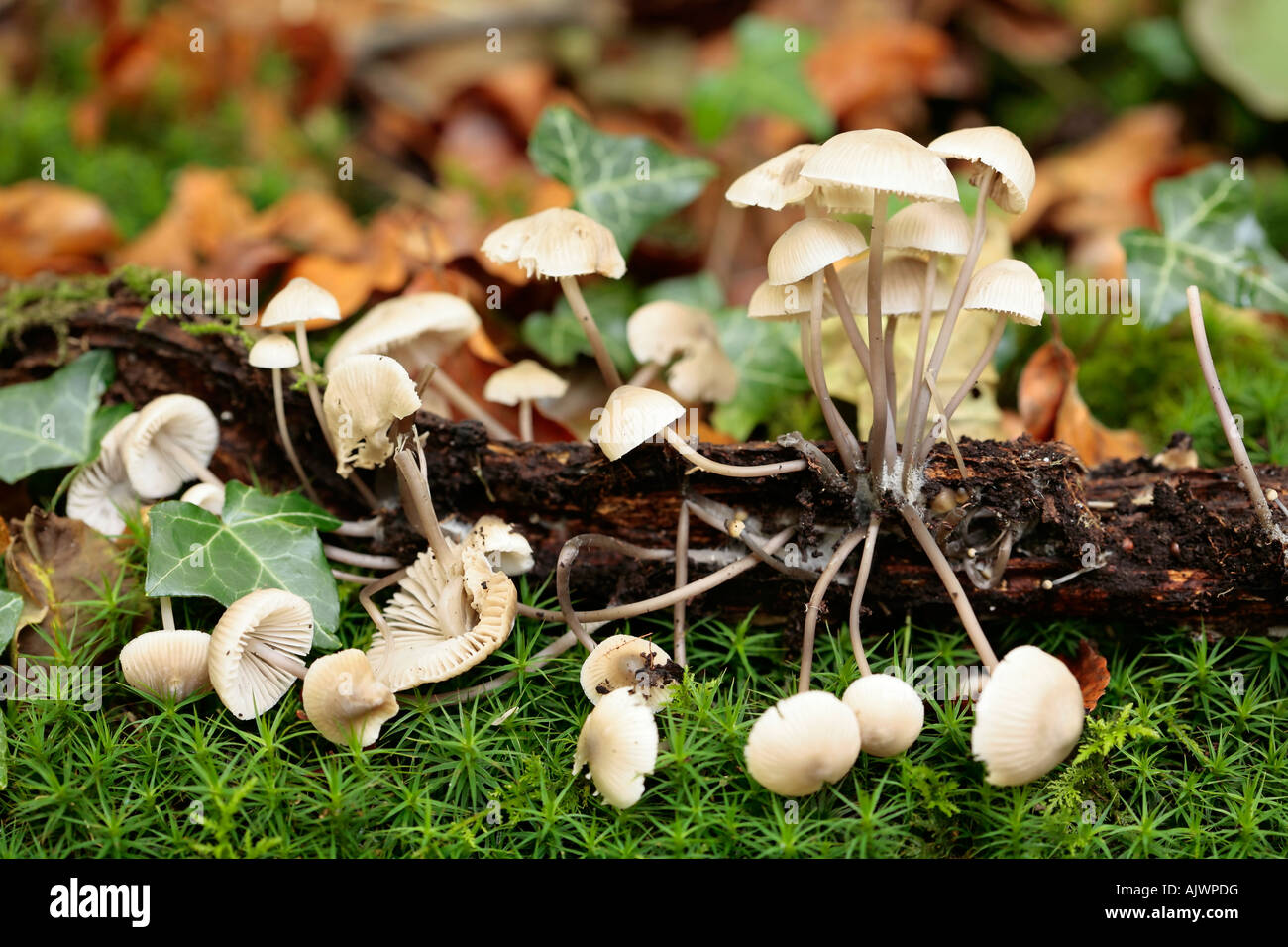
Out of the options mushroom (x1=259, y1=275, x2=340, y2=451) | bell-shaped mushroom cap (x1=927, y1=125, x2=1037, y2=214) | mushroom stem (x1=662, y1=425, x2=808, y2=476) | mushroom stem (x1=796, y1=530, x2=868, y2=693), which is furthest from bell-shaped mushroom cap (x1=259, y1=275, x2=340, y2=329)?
bell-shaped mushroom cap (x1=927, y1=125, x2=1037, y2=214)

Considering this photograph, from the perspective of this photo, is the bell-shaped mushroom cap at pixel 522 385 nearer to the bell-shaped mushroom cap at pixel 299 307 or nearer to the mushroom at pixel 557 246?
the mushroom at pixel 557 246

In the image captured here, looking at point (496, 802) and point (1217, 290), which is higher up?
point (1217, 290)

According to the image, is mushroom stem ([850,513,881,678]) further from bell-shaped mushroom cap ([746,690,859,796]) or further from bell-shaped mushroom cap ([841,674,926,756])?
bell-shaped mushroom cap ([746,690,859,796])

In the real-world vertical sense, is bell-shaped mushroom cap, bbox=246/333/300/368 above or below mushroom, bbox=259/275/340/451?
below

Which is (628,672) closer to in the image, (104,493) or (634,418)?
(634,418)

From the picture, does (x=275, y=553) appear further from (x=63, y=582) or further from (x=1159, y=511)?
(x=1159, y=511)

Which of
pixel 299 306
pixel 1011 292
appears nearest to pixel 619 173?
pixel 299 306
